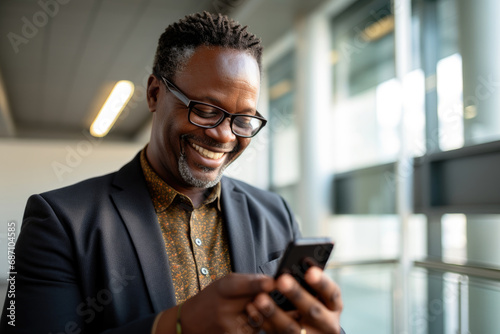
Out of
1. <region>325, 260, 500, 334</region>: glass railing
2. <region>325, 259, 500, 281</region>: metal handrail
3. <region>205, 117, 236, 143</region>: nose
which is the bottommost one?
<region>325, 260, 500, 334</region>: glass railing

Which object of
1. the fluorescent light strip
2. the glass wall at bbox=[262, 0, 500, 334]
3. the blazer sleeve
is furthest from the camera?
the fluorescent light strip

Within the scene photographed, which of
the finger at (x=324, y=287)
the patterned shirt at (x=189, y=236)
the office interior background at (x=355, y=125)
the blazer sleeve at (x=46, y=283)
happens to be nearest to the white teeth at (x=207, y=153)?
the patterned shirt at (x=189, y=236)

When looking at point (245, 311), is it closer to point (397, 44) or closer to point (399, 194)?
point (399, 194)

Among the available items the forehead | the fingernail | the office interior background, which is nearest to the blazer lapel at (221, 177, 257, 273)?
the forehead

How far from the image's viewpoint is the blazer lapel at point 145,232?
1197 millimetres

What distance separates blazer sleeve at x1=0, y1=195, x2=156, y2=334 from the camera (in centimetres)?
110

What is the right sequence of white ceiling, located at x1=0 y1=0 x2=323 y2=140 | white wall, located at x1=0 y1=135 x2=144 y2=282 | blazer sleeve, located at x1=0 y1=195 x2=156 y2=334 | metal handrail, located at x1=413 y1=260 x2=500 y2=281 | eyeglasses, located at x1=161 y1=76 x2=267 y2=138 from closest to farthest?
blazer sleeve, located at x1=0 y1=195 x2=156 y2=334
eyeglasses, located at x1=161 y1=76 x2=267 y2=138
metal handrail, located at x1=413 y1=260 x2=500 y2=281
white wall, located at x1=0 y1=135 x2=144 y2=282
white ceiling, located at x1=0 y1=0 x2=323 y2=140

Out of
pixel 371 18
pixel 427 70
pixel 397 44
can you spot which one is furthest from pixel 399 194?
pixel 371 18

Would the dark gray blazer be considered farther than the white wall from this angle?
No

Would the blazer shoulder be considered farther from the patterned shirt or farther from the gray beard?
the gray beard

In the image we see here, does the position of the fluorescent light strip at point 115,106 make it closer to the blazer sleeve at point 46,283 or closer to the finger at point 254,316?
the blazer sleeve at point 46,283

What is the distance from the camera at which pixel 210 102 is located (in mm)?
1263

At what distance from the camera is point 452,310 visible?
307cm

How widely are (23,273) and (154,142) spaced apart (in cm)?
50
